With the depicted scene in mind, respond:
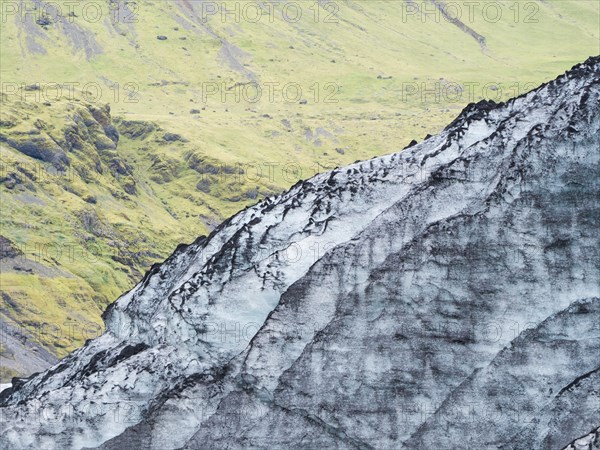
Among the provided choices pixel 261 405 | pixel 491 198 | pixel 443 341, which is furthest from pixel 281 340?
pixel 491 198

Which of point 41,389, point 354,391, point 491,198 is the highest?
point 491,198

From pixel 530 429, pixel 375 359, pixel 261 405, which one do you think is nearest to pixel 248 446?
pixel 261 405

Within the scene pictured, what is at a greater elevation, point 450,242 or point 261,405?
point 450,242

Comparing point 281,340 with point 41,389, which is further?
point 41,389

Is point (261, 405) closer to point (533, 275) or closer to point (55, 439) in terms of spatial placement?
point (55, 439)

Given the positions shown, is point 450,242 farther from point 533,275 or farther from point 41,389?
point 41,389

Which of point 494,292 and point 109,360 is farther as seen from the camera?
point 109,360
